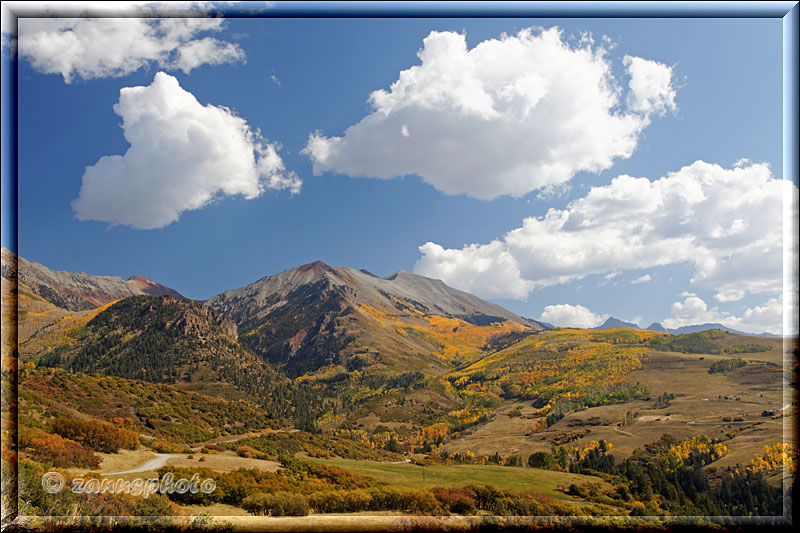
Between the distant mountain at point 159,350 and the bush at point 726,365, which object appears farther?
the bush at point 726,365

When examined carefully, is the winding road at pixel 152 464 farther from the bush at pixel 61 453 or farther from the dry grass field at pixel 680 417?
the dry grass field at pixel 680 417

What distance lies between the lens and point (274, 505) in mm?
19297

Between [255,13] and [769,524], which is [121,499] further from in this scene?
[769,524]

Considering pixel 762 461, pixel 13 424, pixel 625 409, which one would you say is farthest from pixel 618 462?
pixel 13 424

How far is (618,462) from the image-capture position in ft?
212

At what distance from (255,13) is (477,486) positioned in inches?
1063

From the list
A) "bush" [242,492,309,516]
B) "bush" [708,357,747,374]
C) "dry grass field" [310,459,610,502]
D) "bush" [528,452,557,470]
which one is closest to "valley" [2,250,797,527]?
"bush" [242,492,309,516]

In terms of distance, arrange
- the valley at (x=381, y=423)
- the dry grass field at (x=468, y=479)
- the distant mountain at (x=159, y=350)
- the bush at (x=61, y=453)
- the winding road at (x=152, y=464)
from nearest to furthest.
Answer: the bush at (x=61, y=453) < the valley at (x=381, y=423) < the winding road at (x=152, y=464) < the dry grass field at (x=468, y=479) < the distant mountain at (x=159, y=350)
